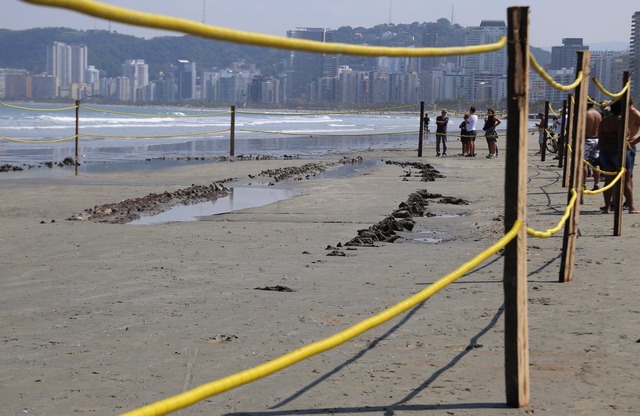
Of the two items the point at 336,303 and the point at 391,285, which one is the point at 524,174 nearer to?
the point at 336,303

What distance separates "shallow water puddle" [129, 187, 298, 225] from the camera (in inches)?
519

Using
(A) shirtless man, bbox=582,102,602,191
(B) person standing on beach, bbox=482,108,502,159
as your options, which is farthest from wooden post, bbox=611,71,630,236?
(B) person standing on beach, bbox=482,108,502,159

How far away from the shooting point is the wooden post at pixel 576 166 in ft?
23.4

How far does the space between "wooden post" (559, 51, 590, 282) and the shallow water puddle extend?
6.40 meters

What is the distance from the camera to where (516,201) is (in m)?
4.38

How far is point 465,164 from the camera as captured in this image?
25.3 meters

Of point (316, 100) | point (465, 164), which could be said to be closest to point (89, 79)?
point (316, 100)

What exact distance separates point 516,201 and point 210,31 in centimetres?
207

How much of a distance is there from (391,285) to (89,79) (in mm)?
188336

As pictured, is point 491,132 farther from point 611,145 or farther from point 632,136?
point 611,145

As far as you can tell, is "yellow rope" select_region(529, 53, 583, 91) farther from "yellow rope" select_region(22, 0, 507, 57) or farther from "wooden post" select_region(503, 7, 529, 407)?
"yellow rope" select_region(22, 0, 507, 57)

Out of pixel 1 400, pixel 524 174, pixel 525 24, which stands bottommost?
pixel 1 400

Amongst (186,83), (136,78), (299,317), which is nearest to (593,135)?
(299,317)

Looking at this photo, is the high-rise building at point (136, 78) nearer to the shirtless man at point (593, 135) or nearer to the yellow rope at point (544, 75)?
the shirtless man at point (593, 135)
